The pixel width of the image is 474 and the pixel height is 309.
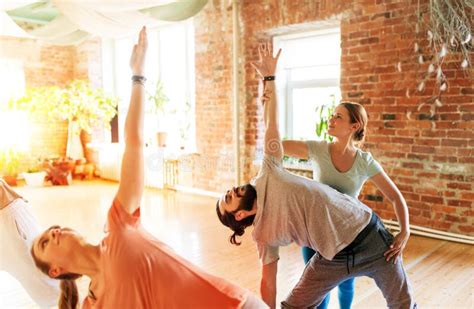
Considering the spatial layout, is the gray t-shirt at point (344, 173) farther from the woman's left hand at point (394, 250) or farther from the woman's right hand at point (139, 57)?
the woman's right hand at point (139, 57)

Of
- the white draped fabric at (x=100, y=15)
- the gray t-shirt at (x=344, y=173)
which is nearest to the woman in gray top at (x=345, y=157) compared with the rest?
the gray t-shirt at (x=344, y=173)

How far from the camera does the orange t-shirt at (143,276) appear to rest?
1096 millimetres

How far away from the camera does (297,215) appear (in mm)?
1709

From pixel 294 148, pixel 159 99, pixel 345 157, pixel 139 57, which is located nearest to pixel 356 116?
pixel 345 157

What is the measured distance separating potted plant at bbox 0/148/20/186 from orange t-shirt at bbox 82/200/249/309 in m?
7.88

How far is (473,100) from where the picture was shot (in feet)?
13.8

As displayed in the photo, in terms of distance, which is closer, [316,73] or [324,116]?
[324,116]

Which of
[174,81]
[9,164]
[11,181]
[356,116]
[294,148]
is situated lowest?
[11,181]

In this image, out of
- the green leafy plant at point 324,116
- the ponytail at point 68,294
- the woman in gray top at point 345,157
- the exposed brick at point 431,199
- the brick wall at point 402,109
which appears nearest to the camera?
the ponytail at point 68,294

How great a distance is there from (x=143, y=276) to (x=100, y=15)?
3.46 meters

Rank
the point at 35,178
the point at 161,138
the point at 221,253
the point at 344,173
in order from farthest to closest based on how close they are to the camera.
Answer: the point at 35,178, the point at 161,138, the point at 221,253, the point at 344,173

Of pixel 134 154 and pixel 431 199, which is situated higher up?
pixel 134 154

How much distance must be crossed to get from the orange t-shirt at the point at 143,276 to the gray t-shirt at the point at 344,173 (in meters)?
1.08

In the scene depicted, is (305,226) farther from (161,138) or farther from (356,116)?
(161,138)
